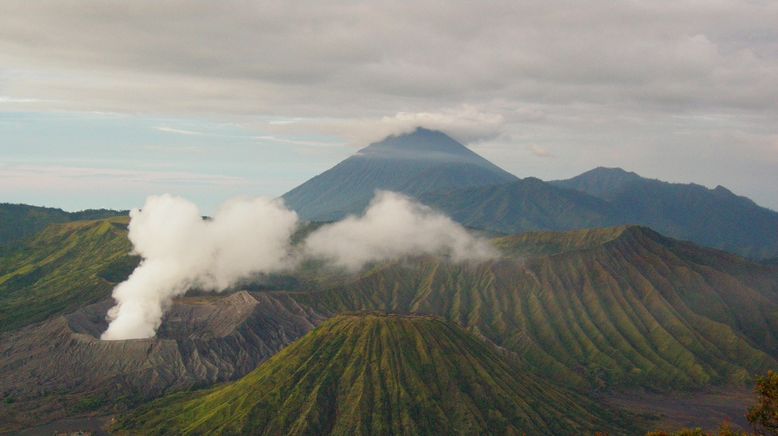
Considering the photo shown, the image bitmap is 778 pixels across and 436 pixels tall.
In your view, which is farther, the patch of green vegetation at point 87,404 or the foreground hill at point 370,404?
the patch of green vegetation at point 87,404

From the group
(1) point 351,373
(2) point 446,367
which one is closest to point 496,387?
(2) point 446,367

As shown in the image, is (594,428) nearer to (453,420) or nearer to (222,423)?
(453,420)

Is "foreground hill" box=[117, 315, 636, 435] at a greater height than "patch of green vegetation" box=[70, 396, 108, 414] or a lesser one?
greater

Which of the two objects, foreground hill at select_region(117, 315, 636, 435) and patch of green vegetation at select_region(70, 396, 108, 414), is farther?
patch of green vegetation at select_region(70, 396, 108, 414)

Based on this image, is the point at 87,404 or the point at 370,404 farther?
the point at 87,404

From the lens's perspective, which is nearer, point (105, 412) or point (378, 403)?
point (378, 403)

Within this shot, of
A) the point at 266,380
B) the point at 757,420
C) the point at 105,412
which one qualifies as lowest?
the point at 105,412

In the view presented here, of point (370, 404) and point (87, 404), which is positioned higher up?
point (370, 404)

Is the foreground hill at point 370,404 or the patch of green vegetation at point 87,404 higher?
the foreground hill at point 370,404
